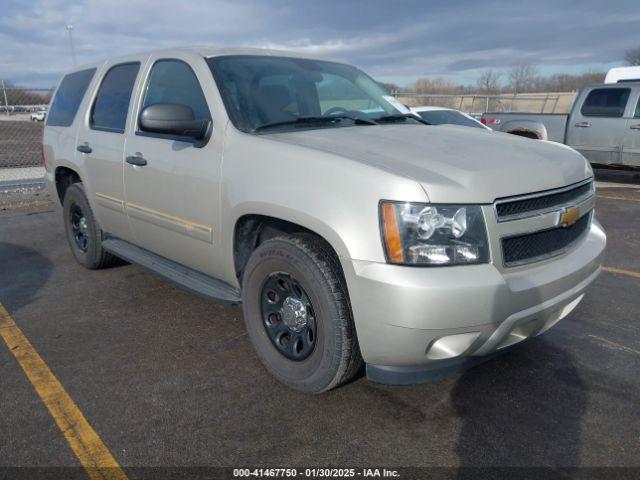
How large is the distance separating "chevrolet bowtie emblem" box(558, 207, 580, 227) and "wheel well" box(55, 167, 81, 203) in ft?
13.9

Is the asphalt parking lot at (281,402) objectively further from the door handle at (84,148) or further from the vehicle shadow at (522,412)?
the door handle at (84,148)

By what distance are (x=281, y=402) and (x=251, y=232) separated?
0.99 m

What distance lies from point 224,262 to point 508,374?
184 cm

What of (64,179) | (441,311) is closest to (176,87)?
(64,179)

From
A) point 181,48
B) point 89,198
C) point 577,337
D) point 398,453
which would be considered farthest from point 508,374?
point 89,198

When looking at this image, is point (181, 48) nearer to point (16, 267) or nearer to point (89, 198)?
point (89, 198)

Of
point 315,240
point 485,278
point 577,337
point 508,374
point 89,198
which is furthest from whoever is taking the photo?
point 89,198

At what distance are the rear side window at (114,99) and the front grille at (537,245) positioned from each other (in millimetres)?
2957

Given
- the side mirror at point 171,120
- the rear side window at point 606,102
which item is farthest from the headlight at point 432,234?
the rear side window at point 606,102

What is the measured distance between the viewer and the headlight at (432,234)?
235 cm

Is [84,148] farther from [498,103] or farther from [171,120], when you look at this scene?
[498,103]

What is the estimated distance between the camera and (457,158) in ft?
8.78

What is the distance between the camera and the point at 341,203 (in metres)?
2.49

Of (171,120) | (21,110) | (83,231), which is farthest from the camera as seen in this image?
(21,110)
